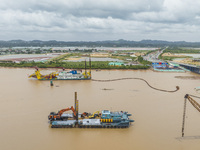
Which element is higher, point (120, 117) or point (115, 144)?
point (120, 117)

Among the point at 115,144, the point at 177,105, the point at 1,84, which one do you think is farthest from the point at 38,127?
the point at 1,84

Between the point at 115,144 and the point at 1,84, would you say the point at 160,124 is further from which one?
the point at 1,84

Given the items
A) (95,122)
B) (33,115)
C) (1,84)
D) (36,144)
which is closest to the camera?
(36,144)

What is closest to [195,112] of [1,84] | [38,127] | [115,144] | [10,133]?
[115,144]

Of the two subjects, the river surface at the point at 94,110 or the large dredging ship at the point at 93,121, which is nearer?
the river surface at the point at 94,110

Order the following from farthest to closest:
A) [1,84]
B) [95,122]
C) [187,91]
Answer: [1,84]
[187,91]
[95,122]

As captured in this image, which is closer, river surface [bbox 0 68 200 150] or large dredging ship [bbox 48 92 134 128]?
river surface [bbox 0 68 200 150]

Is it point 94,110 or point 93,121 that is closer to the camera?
point 93,121

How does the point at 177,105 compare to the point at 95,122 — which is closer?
the point at 95,122
